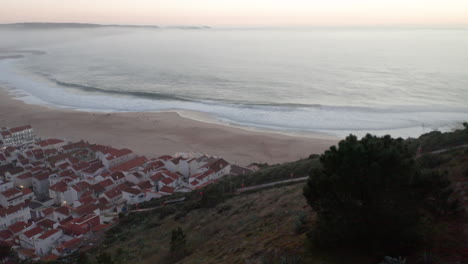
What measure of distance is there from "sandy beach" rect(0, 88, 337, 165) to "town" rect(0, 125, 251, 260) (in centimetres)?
532

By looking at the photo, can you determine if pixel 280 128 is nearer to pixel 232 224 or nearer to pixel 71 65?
pixel 232 224

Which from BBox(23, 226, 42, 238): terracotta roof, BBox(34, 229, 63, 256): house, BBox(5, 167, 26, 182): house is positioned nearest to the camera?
BBox(34, 229, 63, 256): house

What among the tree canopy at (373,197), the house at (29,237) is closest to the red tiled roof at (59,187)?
the house at (29,237)

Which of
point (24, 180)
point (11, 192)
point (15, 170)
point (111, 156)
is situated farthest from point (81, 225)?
point (15, 170)

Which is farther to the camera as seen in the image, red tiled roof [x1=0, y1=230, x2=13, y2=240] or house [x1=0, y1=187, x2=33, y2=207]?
house [x1=0, y1=187, x2=33, y2=207]

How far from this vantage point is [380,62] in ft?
329

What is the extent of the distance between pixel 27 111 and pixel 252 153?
39.7 metres

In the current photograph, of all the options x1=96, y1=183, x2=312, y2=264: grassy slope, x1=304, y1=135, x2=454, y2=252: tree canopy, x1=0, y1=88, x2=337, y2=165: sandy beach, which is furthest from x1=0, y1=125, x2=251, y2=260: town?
x1=304, y1=135, x2=454, y2=252: tree canopy

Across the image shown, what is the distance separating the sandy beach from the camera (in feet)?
124

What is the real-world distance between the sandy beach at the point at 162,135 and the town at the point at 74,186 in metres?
5.32

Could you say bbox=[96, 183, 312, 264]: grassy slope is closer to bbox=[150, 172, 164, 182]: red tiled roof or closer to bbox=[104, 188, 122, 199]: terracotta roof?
bbox=[104, 188, 122, 199]: terracotta roof

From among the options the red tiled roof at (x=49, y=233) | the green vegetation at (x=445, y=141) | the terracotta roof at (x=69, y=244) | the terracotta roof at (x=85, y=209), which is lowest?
the terracotta roof at (x=69, y=244)

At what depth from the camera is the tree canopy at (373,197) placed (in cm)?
841

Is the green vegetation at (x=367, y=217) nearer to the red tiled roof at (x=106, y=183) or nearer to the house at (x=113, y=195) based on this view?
the house at (x=113, y=195)
